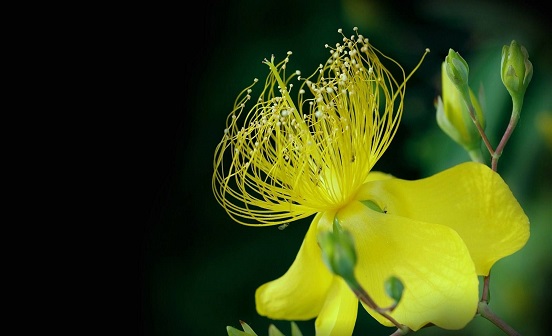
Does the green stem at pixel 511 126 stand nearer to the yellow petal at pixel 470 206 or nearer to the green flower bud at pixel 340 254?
the yellow petal at pixel 470 206

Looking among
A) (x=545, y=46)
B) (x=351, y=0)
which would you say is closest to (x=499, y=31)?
(x=545, y=46)

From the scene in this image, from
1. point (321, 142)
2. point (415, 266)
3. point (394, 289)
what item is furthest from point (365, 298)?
point (321, 142)

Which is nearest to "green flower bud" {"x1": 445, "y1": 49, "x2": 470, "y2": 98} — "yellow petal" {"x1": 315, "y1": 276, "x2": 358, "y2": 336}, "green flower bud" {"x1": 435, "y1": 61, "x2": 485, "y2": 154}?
"green flower bud" {"x1": 435, "y1": 61, "x2": 485, "y2": 154}

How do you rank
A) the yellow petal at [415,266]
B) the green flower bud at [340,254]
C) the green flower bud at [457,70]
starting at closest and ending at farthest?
the green flower bud at [340,254] < the yellow petal at [415,266] < the green flower bud at [457,70]

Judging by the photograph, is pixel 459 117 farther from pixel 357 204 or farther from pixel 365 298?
pixel 365 298

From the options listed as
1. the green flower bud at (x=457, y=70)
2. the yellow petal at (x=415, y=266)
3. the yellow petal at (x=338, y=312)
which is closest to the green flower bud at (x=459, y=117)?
the green flower bud at (x=457, y=70)

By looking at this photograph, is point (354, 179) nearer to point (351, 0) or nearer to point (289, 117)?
point (289, 117)

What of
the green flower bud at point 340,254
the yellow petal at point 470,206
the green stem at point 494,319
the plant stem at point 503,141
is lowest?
the green stem at point 494,319
